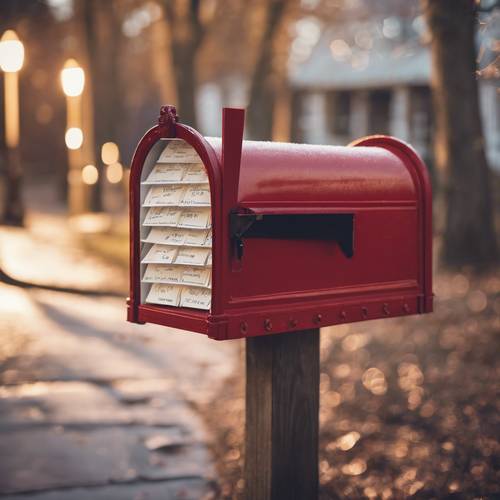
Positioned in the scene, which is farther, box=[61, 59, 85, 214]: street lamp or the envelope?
box=[61, 59, 85, 214]: street lamp

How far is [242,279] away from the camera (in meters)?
2.57

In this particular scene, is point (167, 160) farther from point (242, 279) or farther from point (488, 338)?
point (488, 338)

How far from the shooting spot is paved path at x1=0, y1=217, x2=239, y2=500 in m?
4.59

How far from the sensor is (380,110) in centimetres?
3228

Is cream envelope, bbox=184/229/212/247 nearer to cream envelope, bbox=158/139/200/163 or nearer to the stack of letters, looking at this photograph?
the stack of letters

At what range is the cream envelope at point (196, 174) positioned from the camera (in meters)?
2.60

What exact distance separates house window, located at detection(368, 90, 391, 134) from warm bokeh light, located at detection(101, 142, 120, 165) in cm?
1134

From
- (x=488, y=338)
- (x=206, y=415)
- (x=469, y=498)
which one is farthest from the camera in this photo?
(x=488, y=338)

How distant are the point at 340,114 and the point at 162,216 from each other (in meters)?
30.6

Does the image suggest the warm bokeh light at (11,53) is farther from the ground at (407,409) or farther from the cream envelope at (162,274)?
the cream envelope at (162,274)

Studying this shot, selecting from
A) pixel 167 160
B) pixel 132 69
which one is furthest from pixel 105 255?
pixel 132 69

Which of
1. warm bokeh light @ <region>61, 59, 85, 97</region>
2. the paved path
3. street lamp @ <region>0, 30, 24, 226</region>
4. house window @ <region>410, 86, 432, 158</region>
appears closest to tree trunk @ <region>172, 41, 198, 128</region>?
warm bokeh light @ <region>61, 59, 85, 97</region>

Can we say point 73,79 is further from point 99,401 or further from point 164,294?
point 164,294

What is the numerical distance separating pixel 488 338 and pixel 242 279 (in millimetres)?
4533
